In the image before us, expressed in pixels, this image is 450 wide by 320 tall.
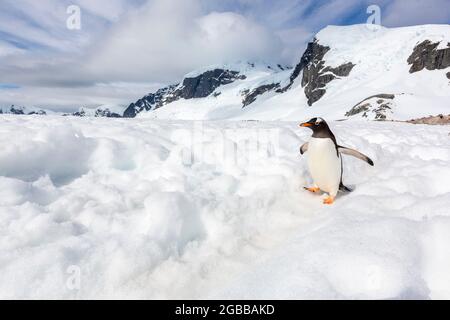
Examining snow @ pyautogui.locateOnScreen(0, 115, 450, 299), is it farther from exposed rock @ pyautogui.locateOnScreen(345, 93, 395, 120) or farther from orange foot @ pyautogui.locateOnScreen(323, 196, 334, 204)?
exposed rock @ pyautogui.locateOnScreen(345, 93, 395, 120)

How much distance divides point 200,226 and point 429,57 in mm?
108792

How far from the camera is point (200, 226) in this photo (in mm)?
Result: 3123

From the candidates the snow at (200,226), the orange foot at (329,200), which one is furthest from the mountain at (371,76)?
the snow at (200,226)

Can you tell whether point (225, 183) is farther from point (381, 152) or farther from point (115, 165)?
point (381, 152)

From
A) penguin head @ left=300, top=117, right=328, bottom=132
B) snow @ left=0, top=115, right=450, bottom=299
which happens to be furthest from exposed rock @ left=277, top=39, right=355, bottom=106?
snow @ left=0, top=115, right=450, bottom=299

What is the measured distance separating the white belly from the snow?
224 mm

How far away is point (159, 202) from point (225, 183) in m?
1.22

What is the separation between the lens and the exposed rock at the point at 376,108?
59713 millimetres

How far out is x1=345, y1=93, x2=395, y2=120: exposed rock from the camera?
196 ft

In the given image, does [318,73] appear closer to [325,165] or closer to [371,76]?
[371,76]

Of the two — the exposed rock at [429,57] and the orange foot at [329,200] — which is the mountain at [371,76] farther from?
the orange foot at [329,200]

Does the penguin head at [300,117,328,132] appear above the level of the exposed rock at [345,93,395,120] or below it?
below

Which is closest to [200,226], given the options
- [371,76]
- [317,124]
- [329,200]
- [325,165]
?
[329,200]

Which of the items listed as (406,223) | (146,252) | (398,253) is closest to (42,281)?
(146,252)
